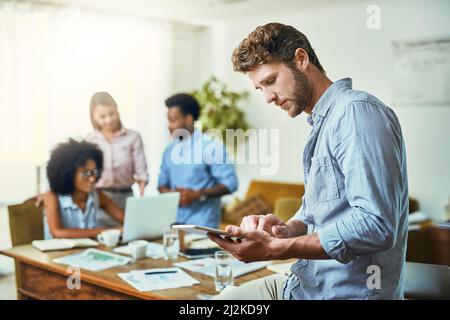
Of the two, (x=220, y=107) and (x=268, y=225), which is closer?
(x=268, y=225)

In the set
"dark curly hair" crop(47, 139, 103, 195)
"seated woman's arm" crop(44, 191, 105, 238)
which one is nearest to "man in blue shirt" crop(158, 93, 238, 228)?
"dark curly hair" crop(47, 139, 103, 195)

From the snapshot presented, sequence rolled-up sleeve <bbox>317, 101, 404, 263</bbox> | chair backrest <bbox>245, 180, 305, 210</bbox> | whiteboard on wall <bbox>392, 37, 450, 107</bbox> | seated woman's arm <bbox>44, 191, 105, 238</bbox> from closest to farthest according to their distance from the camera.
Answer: rolled-up sleeve <bbox>317, 101, 404, 263</bbox>
seated woman's arm <bbox>44, 191, 105, 238</bbox>
whiteboard on wall <bbox>392, 37, 450, 107</bbox>
chair backrest <bbox>245, 180, 305, 210</bbox>

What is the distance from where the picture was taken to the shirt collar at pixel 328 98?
133cm

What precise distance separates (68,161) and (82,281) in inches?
37.4

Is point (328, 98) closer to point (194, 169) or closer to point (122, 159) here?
point (194, 169)

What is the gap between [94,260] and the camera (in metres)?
2.21

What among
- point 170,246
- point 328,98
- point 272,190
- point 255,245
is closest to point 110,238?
point 170,246

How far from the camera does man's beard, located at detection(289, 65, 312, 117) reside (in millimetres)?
1396

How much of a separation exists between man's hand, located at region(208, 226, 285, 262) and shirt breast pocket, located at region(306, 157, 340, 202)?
0.53 feet

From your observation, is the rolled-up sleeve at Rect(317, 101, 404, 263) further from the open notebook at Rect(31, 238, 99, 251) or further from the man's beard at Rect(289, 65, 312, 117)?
the open notebook at Rect(31, 238, 99, 251)

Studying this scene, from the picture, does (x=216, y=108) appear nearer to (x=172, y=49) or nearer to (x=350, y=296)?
(x=172, y=49)

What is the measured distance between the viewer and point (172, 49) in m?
5.46
